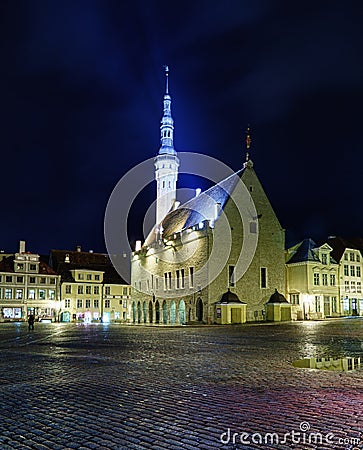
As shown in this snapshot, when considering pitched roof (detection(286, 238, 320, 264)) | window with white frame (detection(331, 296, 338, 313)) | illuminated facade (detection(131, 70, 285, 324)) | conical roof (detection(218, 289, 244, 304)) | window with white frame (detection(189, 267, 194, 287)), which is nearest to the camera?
conical roof (detection(218, 289, 244, 304))

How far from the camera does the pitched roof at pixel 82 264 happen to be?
75.3m

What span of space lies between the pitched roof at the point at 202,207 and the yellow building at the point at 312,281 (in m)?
12.1

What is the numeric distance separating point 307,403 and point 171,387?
106 inches

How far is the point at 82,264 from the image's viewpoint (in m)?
79.2

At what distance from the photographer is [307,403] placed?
7.59m

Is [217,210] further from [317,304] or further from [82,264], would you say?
[82,264]

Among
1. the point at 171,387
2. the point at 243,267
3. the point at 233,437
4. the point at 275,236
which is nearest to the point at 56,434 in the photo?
the point at 233,437

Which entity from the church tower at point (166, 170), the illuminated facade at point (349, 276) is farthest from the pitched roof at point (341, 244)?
the church tower at point (166, 170)

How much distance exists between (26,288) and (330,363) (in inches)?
2486

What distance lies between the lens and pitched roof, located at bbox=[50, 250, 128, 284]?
247 feet

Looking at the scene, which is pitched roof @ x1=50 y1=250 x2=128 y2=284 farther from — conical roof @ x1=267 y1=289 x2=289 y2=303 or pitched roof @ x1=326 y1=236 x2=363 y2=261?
pitched roof @ x1=326 y1=236 x2=363 y2=261

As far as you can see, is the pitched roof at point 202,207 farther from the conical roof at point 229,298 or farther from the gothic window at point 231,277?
the conical roof at point 229,298

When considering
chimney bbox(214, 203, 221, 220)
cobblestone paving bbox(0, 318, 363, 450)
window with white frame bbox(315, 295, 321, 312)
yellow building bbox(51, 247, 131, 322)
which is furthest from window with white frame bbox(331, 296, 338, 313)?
cobblestone paving bbox(0, 318, 363, 450)

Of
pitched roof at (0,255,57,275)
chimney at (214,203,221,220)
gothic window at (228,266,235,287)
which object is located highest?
chimney at (214,203,221,220)
